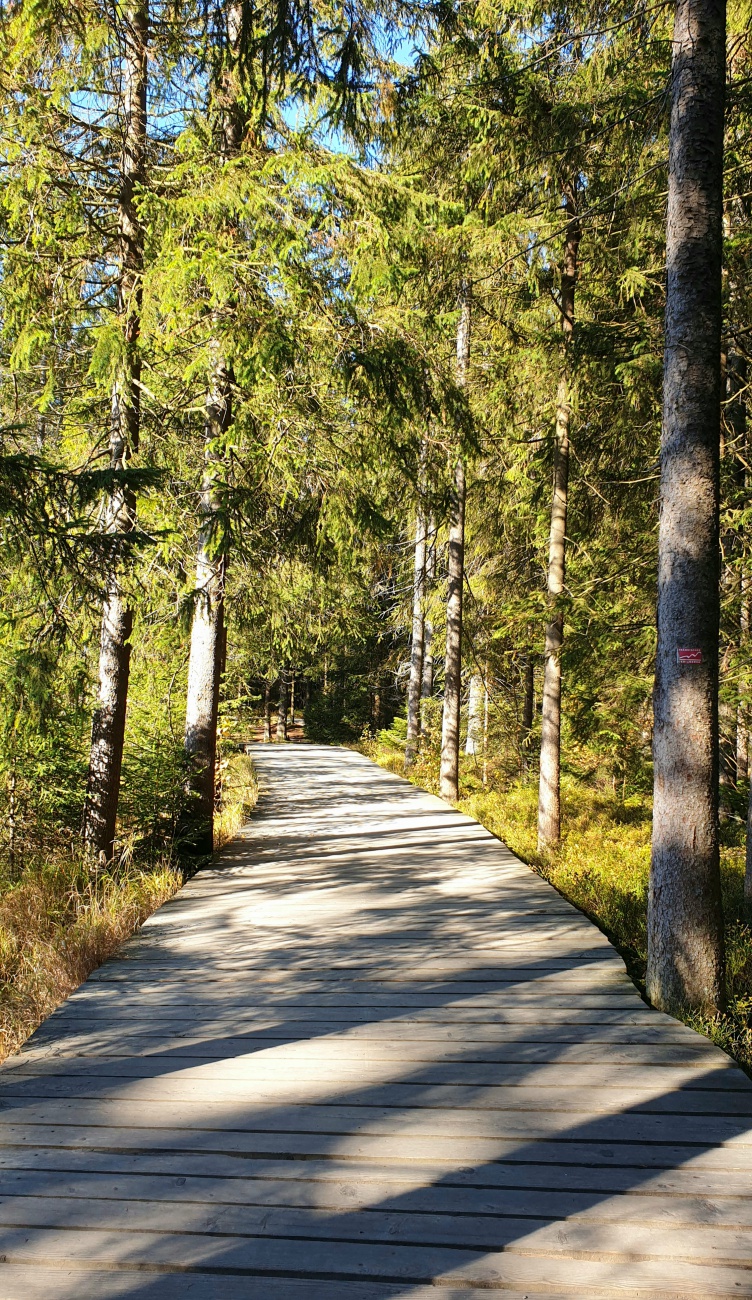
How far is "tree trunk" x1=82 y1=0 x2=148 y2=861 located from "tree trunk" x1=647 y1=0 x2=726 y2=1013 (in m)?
4.56

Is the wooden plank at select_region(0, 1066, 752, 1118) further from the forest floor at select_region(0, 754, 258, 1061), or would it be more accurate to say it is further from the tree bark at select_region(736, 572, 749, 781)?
the tree bark at select_region(736, 572, 749, 781)

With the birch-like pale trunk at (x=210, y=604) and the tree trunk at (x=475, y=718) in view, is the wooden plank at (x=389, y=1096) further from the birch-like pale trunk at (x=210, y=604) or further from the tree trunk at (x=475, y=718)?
the tree trunk at (x=475, y=718)

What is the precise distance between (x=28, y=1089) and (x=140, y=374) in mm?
6321

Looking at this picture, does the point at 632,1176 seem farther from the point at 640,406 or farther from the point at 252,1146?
the point at 640,406

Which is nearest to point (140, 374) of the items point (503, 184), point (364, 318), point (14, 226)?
point (14, 226)

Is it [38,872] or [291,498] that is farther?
[291,498]

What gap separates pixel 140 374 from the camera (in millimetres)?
7941

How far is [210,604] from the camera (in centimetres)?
782

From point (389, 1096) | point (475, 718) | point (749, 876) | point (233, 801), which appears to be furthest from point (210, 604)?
point (475, 718)

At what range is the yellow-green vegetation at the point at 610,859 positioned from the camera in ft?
17.5

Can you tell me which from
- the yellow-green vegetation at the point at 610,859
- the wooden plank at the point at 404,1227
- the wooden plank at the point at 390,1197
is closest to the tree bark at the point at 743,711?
the yellow-green vegetation at the point at 610,859

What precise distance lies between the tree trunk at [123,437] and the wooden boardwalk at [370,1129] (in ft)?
6.50

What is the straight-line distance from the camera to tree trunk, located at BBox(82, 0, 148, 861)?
24.2 ft

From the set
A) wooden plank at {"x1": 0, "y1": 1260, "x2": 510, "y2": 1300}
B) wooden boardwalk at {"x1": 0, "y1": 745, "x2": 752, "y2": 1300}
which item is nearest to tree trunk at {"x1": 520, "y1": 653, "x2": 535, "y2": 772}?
wooden boardwalk at {"x1": 0, "y1": 745, "x2": 752, "y2": 1300}
